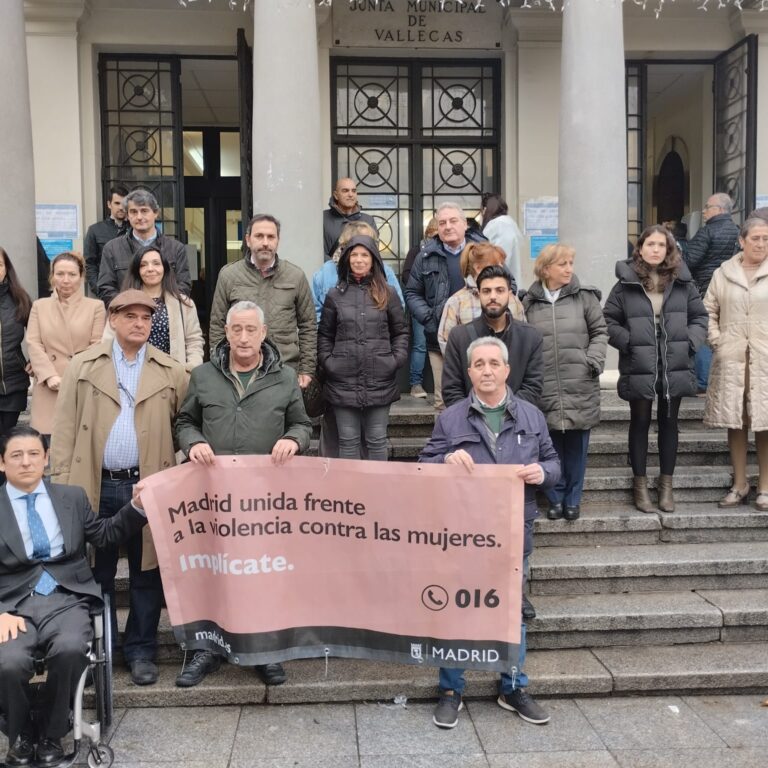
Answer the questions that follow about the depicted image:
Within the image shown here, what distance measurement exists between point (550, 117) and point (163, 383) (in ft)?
24.7

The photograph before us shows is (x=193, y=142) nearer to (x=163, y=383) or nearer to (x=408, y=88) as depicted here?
(x=408, y=88)

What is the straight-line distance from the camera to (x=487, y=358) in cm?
418

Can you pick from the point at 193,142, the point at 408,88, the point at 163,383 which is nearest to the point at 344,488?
the point at 163,383

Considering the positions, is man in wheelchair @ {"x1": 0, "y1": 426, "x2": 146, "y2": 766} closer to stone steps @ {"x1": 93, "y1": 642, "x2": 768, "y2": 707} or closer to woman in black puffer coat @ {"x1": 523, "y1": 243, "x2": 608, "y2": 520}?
stone steps @ {"x1": 93, "y1": 642, "x2": 768, "y2": 707}

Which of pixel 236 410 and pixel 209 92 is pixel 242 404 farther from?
pixel 209 92

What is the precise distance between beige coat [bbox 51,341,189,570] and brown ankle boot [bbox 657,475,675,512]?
3.46 m

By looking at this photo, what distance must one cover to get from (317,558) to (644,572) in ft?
7.53

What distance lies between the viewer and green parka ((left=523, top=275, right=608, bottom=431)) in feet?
18.2

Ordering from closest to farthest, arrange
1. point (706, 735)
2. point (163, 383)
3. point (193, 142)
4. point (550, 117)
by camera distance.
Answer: point (706, 735), point (163, 383), point (550, 117), point (193, 142)

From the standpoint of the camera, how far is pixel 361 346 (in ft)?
17.6

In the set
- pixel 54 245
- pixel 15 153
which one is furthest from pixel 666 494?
pixel 54 245

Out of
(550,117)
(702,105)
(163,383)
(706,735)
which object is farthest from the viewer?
(702,105)

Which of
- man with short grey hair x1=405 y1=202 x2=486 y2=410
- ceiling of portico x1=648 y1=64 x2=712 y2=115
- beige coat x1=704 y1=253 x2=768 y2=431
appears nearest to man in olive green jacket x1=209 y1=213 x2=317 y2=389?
man with short grey hair x1=405 y1=202 x2=486 y2=410

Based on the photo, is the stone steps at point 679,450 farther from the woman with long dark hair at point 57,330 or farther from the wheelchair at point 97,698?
the wheelchair at point 97,698
